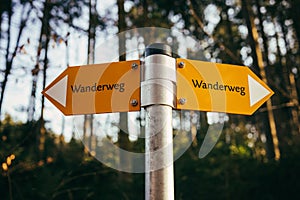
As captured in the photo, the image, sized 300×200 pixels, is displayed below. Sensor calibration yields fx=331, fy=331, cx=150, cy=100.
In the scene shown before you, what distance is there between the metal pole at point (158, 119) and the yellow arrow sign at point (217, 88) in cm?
7

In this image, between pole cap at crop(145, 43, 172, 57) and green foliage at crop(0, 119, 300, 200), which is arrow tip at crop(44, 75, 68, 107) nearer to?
pole cap at crop(145, 43, 172, 57)

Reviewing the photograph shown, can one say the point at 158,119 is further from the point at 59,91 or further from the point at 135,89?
the point at 59,91

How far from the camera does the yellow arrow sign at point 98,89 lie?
131 cm

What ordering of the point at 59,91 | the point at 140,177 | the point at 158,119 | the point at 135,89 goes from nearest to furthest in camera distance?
the point at 158,119 → the point at 135,89 → the point at 59,91 → the point at 140,177

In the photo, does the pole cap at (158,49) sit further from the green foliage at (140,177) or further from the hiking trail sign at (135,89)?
the green foliage at (140,177)

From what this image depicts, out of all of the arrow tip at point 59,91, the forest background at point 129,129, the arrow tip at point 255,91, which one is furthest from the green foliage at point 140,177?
the arrow tip at point 255,91

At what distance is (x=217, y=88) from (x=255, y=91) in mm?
214

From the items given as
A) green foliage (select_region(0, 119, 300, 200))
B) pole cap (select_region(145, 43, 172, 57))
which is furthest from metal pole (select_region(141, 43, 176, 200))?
green foliage (select_region(0, 119, 300, 200))

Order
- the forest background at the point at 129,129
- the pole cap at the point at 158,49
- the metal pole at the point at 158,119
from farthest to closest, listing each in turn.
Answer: the forest background at the point at 129,129 < the pole cap at the point at 158,49 < the metal pole at the point at 158,119

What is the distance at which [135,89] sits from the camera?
1.30 m

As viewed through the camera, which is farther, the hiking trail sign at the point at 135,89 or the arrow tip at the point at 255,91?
the arrow tip at the point at 255,91

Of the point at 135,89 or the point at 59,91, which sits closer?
the point at 135,89

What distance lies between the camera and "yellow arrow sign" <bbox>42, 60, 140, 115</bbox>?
131 centimetres

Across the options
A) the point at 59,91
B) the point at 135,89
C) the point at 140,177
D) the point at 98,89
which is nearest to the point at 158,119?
the point at 135,89
